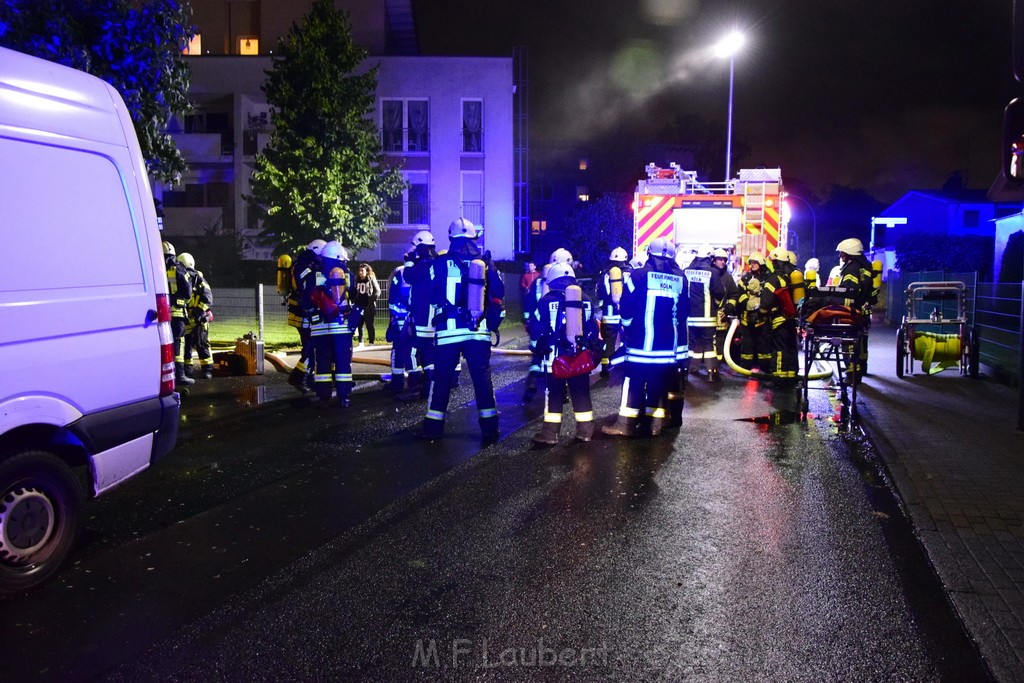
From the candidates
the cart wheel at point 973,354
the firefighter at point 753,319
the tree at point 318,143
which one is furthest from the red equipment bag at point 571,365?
the tree at point 318,143

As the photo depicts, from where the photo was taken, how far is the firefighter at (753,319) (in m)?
13.0

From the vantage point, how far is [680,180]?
15.6m

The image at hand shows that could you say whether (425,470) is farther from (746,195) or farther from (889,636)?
(746,195)

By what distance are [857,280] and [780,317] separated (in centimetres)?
147

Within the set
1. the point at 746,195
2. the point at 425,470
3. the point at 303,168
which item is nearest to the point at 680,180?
the point at 746,195

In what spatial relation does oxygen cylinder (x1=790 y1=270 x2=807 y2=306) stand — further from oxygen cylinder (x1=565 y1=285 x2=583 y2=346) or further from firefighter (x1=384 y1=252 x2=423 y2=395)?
firefighter (x1=384 y1=252 x2=423 y2=395)

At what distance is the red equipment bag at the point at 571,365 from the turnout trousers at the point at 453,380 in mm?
644

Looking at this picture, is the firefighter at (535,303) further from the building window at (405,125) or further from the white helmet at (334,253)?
the building window at (405,125)

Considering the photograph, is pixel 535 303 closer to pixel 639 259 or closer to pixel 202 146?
pixel 639 259

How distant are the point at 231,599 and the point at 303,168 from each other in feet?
75.0

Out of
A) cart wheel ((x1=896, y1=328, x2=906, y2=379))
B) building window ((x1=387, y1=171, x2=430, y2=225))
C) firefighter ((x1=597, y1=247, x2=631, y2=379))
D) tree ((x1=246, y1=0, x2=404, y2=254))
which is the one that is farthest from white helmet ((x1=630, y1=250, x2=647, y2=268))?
building window ((x1=387, y1=171, x2=430, y2=225))

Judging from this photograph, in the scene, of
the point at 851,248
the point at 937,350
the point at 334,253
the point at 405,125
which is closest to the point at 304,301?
the point at 334,253

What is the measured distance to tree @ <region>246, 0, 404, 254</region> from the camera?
25.5 m

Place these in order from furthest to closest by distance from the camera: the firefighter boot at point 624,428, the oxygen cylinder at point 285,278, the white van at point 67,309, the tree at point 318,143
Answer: the tree at point 318,143 < the oxygen cylinder at point 285,278 < the firefighter boot at point 624,428 < the white van at point 67,309
